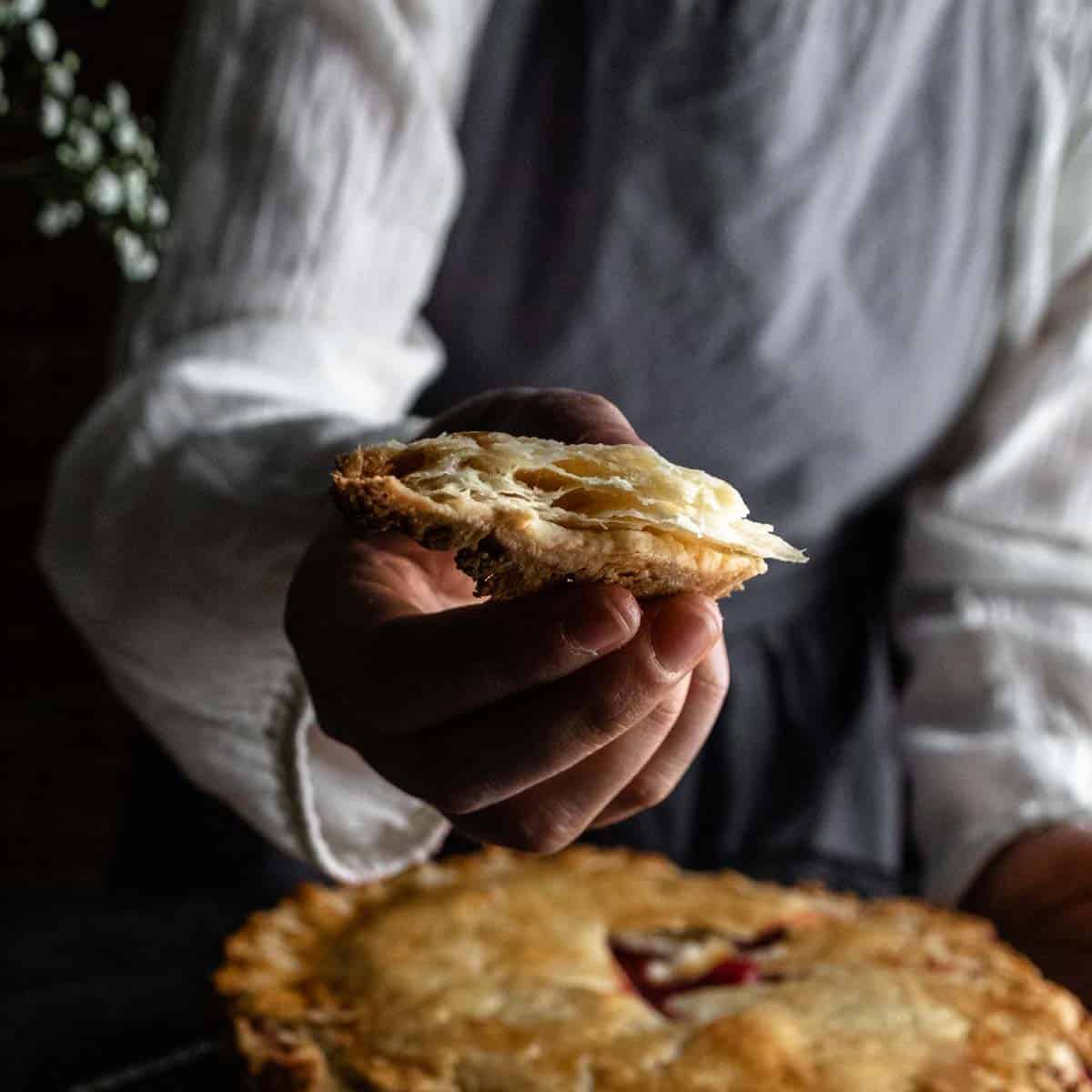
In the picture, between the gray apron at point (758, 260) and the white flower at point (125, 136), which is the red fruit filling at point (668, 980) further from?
the white flower at point (125, 136)

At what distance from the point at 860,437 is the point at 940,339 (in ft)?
0.28

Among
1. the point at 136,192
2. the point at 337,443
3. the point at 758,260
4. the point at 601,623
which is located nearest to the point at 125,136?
the point at 136,192

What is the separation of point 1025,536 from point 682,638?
0.62m

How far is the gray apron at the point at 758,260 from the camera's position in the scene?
0.72 meters

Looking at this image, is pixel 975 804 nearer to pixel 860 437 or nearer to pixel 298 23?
pixel 860 437

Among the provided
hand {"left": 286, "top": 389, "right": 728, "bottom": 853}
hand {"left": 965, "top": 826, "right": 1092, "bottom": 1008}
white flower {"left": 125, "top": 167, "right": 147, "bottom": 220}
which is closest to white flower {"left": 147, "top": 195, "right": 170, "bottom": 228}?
white flower {"left": 125, "top": 167, "right": 147, "bottom": 220}

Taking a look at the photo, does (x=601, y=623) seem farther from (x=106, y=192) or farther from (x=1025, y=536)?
(x=1025, y=536)

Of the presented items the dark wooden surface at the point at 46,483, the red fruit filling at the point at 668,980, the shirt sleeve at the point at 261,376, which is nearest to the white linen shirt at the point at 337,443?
the shirt sleeve at the point at 261,376

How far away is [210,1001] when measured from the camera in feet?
1.85

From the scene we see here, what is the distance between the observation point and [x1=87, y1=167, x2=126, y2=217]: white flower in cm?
62

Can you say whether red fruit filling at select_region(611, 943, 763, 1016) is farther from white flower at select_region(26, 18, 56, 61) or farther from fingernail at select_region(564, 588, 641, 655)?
white flower at select_region(26, 18, 56, 61)

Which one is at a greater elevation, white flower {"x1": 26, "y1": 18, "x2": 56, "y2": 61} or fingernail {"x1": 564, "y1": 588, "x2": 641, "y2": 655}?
white flower {"x1": 26, "y1": 18, "x2": 56, "y2": 61}

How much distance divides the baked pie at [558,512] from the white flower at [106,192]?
14.1 inches

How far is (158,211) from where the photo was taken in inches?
27.0
